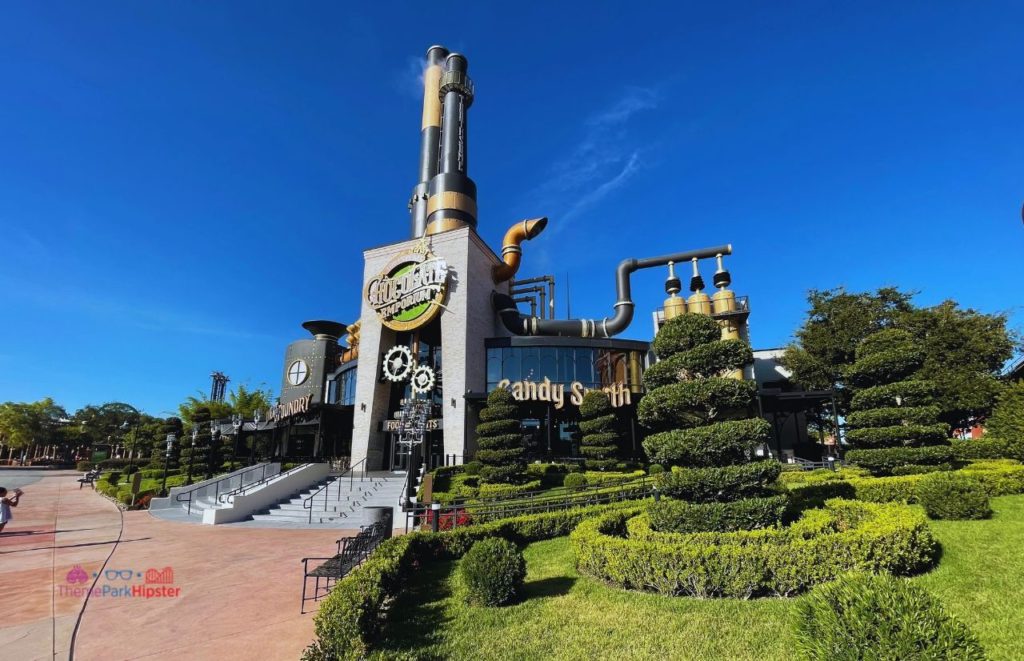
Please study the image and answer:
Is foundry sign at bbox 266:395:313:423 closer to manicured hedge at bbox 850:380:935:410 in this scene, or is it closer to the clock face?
Answer: the clock face

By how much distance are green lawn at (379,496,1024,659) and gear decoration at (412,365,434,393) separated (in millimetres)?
25554

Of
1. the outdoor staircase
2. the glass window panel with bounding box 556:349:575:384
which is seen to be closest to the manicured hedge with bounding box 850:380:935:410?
the outdoor staircase

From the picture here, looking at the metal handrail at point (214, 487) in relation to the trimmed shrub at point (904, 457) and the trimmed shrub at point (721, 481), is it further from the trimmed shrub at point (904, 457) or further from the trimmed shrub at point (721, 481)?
the trimmed shrub at point (904, 457)

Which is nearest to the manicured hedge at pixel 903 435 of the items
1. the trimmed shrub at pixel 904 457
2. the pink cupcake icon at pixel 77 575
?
the trimmed shrub at pixel 904 457

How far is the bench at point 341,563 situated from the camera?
864cm

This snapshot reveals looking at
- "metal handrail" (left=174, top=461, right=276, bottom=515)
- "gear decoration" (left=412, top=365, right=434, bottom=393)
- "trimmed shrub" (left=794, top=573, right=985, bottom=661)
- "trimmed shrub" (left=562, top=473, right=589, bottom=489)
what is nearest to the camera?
"trimmed shrub" (left=794, top=573, right=985, bottom=661)

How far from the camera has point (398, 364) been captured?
117 ft

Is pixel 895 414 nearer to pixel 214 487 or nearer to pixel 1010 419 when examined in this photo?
pixel 1010 419

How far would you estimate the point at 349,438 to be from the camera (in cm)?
4559

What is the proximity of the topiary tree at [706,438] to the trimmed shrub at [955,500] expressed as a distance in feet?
14.6

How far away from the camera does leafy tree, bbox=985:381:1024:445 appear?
20514 mm

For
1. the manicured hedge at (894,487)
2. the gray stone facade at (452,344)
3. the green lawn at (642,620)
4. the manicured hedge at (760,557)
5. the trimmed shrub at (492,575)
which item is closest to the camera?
the green lawn at (642,620)

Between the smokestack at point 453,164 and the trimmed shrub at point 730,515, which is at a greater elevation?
the smokestack at point 453,164

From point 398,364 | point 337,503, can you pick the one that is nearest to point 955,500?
point 337,503
